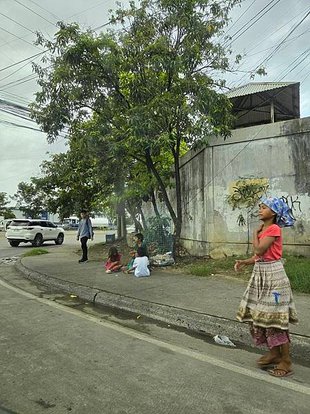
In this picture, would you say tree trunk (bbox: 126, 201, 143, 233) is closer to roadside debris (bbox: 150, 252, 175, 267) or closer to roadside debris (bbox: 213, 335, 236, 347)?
roadside debris (bbox: 150, 252, 175, 267)

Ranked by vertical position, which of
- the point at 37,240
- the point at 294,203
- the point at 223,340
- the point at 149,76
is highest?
the point at 149,76

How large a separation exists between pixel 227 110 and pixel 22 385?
8.34 metres

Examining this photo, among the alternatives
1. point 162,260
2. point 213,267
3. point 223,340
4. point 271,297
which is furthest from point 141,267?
point 271,297

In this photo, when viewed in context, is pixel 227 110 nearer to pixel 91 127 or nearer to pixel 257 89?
pixel 91 127

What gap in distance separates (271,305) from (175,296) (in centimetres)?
335

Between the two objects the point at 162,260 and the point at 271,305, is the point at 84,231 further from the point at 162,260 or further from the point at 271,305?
the point at 271,305

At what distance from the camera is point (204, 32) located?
1038 cm

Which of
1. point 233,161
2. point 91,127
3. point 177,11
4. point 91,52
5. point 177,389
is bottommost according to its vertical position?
point 177,389

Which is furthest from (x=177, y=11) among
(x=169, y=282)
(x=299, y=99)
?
(x=299, y=99)

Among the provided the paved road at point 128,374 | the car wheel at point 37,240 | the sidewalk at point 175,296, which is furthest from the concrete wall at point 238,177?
the car wheel at point 37,240

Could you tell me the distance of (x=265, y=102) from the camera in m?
Answer: 14.8

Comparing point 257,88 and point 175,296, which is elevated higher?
point 257,88

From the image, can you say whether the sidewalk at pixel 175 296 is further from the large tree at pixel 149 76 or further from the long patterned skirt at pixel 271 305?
the large tree at pixel 149 76

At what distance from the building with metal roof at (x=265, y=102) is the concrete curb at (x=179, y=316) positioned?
8750 millimetres
